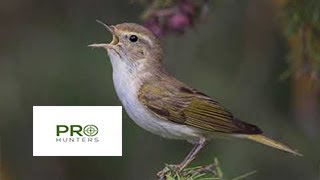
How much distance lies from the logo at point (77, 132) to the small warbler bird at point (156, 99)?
195mm

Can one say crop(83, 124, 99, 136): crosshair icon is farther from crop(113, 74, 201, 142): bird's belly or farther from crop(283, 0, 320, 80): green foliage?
crop(283, 0, 320, 80): green foliage

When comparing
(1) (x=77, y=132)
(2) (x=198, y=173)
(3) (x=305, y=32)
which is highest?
(3) (x=305, y=32)

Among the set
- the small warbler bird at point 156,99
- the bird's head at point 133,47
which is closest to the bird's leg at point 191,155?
the small warbler bird at point 156,99

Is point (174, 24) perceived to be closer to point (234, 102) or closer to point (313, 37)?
point (313, 37)

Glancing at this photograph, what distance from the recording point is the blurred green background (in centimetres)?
250

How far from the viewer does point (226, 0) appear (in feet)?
8.48

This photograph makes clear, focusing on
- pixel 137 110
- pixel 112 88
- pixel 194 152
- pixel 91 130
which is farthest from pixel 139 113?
pixel 112 88

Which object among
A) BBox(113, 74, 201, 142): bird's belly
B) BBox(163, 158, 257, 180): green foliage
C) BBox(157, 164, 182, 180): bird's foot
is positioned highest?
BBox(113, 74, 201, 142): bird's belly

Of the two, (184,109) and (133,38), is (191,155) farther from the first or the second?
(133,38)

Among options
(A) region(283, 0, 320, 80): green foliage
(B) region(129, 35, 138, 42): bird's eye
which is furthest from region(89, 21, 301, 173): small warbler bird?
(A) region(283, 0, 320, 80): green foliage

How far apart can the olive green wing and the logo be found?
0.67 ft

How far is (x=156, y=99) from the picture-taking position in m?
2.18

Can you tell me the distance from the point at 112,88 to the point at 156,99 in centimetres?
37

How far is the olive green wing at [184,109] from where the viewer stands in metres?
2.18
